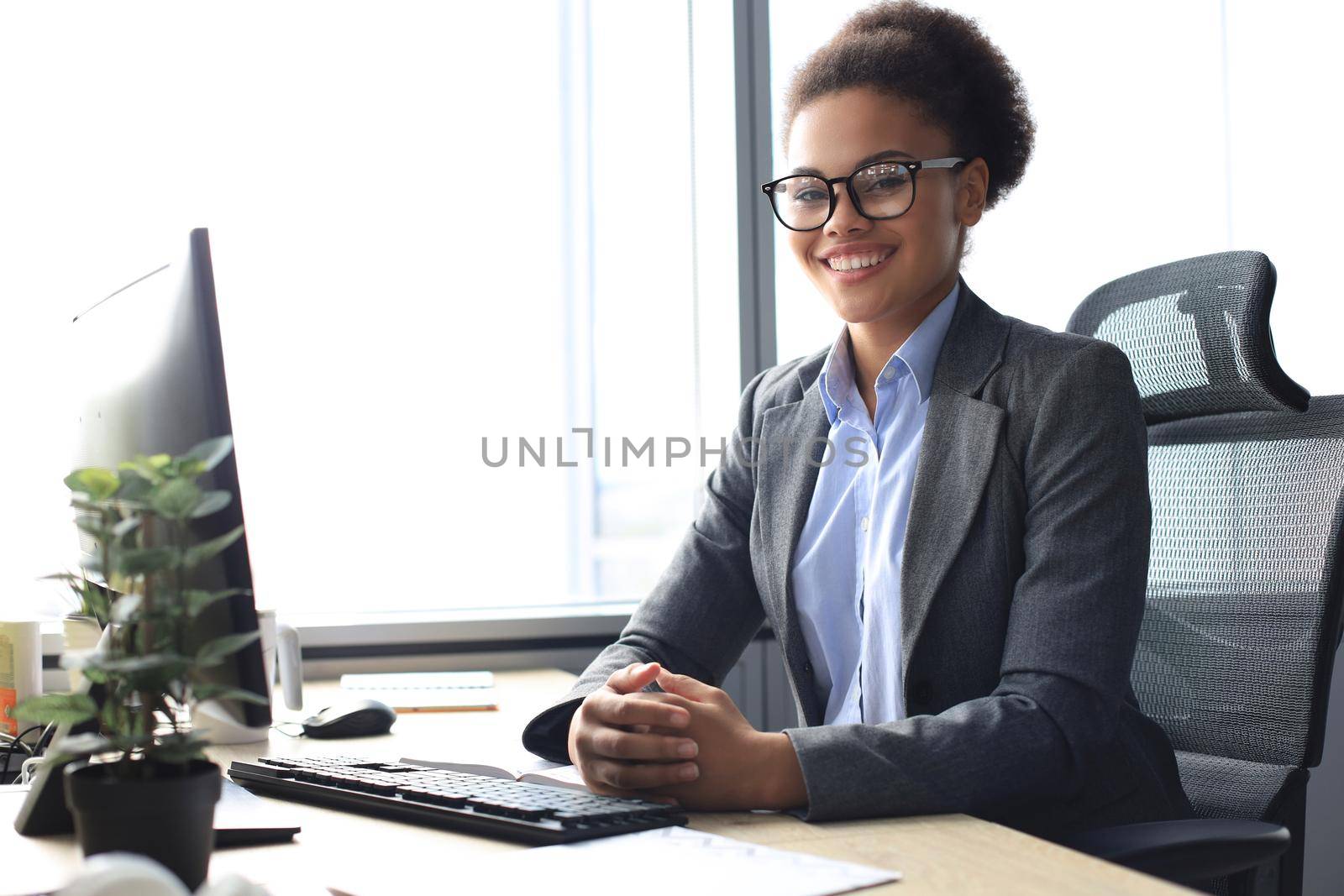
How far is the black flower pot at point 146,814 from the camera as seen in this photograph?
0.66m

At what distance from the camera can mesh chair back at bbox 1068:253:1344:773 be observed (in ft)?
4.22

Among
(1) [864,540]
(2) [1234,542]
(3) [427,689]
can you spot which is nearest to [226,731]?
(3) [427,689]

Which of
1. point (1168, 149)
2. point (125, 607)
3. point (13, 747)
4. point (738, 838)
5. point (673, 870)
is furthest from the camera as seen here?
point (1168, 149)

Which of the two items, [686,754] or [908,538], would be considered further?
[908,538]

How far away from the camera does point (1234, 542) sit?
1.40 metres

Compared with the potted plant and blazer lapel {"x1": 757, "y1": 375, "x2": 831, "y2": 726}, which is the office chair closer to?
blazer lapel {"x1": 757, "y1": 375, "x2": 831, "y2": 726}

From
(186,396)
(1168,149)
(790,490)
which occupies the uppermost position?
(1168,149)

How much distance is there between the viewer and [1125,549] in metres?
1.12

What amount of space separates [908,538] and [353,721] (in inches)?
27.7

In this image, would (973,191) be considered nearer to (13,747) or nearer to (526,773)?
(526,773)

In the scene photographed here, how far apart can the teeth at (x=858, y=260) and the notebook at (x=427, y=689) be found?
77cm

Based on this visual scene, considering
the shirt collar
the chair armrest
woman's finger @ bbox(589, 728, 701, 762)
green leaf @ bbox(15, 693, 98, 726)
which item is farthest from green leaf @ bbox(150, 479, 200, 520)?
the shirt collar

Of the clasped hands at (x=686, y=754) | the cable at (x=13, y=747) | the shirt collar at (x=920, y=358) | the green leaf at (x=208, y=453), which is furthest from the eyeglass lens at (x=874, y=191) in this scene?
the cable at (x=13, y=747)

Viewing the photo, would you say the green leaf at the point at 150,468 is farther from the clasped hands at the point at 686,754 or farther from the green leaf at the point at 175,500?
the clasped hands at the point at 686,754
